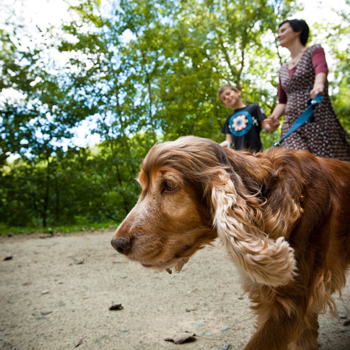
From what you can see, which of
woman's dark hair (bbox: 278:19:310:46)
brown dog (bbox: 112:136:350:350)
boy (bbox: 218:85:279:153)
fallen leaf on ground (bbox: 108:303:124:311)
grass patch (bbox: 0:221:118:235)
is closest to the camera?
brown dog (bbox: 112:136:350:350)

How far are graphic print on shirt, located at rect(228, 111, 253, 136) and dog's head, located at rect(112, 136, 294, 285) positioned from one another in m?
2.61

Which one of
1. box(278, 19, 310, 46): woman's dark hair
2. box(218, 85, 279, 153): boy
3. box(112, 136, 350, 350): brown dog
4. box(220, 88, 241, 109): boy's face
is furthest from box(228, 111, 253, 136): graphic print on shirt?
box(112, 136, 350, 350): brown dog

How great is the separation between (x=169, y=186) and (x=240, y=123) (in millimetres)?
2984

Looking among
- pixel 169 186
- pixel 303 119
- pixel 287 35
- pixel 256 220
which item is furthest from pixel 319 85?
pixel 169 186

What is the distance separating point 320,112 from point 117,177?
6.48m

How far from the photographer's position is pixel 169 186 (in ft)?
6.47

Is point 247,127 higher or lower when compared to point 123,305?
higher

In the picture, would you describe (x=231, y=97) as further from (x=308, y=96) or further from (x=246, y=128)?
(x=308, y=96)

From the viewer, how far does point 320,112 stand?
10.4 ft

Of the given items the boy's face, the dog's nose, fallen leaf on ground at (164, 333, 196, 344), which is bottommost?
fallen leaf on ground at (164, 333, 196, 344)

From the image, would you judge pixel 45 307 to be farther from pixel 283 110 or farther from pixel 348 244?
pixel 283 110

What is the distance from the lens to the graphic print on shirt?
4.58 metres

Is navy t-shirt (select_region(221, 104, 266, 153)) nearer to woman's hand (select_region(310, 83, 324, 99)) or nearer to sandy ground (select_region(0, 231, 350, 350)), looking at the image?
woman's hand (select_region(310, 83, 324, 99))

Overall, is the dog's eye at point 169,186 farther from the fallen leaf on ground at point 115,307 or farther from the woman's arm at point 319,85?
the woman's arm at point 319,85
